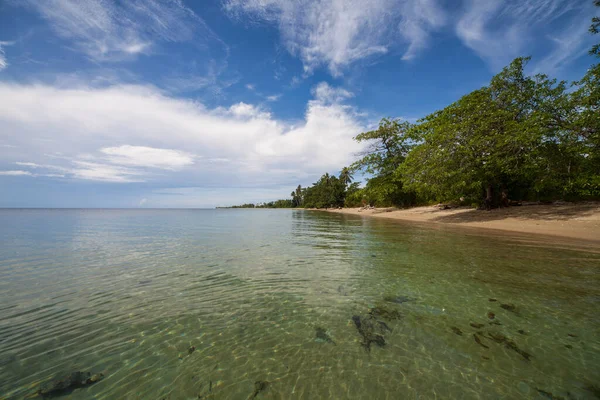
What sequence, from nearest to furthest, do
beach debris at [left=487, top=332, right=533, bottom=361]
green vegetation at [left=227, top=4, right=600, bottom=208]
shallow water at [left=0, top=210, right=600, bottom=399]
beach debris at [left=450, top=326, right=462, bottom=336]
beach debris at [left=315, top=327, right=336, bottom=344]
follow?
shallow water at [left=0, top=210, right=600, bottom=399]
beach debris at [left=487, top=332, right=533, bottom=361]
beach debris at [left=315, top=327, right=336, bottom=344]
beach debris at [left=450, top=326, right=462, bottom=336]
green vegetation at [left=227, top=4, right=600, bottom=208]

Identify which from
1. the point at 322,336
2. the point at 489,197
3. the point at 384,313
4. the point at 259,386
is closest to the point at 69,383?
the point at 259,386

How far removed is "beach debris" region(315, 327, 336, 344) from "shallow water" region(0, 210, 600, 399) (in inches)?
2.0

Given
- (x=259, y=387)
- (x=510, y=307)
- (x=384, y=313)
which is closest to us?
(x=259, y=387)

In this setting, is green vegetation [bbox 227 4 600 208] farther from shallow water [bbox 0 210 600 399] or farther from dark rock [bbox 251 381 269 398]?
dark rock [bbox 251 381 269 398]

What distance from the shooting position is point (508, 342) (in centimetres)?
398

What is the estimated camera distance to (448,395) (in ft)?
9.59

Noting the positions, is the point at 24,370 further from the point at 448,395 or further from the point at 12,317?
the point at 448,395

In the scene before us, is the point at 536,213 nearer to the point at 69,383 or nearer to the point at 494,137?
the point at 494,137

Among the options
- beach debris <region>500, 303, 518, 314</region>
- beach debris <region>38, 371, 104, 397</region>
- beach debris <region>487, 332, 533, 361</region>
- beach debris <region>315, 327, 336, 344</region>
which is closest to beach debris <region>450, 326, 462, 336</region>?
beach debris <region>487, 332, 533, 361</region>

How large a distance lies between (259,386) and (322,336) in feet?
4.89

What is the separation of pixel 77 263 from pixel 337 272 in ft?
35.0

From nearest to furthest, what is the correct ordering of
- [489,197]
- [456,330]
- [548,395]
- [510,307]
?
[548,395] < [456,330] < [510,307] < [489,197]

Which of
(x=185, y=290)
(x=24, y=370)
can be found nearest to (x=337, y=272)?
(x=185, y=290)

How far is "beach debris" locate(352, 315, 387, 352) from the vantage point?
13.1 feet
